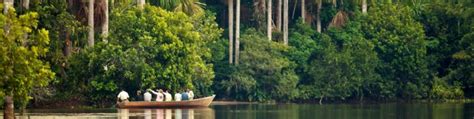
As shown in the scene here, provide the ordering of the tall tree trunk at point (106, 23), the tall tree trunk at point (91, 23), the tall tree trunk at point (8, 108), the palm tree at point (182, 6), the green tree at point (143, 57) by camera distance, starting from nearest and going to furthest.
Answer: the tall tree trunk at point (8, 108), the tall tree trunk at point (91, 23), the green tree at point (143, 57), the tall tree trunk at point (106, 23), the palm tree at point (182, 6)

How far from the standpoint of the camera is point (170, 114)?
178ft

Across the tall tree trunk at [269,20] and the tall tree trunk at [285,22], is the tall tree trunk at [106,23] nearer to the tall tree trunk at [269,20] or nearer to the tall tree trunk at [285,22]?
the tall tree trunk at [269,20]

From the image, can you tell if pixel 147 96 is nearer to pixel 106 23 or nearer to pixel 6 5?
pixel 106 23

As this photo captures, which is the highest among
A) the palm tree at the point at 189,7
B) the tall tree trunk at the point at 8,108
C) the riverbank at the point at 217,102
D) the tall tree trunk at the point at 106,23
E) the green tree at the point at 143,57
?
the palm tree at the point at 189,7

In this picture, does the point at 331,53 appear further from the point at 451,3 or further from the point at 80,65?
the point at 80,65

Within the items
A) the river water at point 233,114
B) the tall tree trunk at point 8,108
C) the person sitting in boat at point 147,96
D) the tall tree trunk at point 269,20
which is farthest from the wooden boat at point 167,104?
the tall tree trunk at point 8,108

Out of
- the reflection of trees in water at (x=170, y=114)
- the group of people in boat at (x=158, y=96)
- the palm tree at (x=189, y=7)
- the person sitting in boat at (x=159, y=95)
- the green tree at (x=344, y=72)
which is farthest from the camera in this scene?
the green tree at (x=344, y=72)

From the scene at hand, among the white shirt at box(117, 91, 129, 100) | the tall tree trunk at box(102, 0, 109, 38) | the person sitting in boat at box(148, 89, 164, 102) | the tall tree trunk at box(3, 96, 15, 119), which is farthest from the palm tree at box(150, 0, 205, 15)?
the tall tree trunk at box(3, 96, 15, 119)

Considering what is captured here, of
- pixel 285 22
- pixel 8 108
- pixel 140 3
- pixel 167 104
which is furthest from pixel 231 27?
pixel 8 108

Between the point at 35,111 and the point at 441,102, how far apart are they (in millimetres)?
28015

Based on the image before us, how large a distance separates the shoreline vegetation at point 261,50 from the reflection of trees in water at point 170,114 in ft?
10.9

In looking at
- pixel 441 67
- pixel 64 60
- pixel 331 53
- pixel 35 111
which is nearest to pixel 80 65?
pixel 64 60

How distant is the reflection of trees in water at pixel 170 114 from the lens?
51.1 metres

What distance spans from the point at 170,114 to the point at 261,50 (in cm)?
2259
